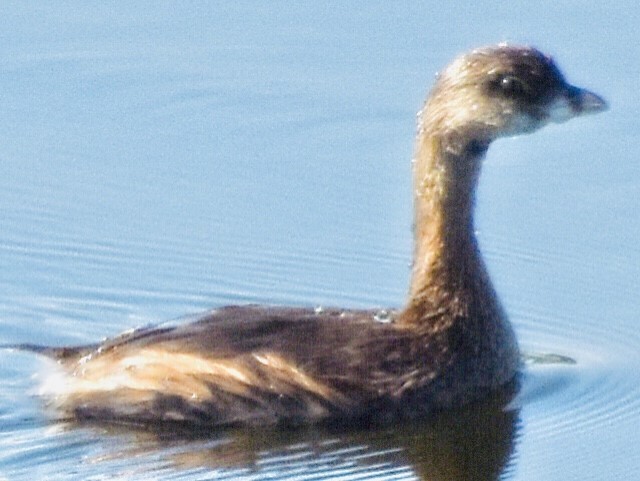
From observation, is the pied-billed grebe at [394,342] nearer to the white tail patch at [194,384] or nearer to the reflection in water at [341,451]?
the white tail patch at [194,384]

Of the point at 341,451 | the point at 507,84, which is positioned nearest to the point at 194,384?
the point at 341,451

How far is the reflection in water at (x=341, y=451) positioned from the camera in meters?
10.1

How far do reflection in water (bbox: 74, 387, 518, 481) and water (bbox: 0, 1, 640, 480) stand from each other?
17 millimetres

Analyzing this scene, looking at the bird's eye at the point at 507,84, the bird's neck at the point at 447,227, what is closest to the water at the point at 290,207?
the bird's neck at the point at 447,227

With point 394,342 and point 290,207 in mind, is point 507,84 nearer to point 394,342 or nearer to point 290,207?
point 394,342

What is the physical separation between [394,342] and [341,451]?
0.75 meters

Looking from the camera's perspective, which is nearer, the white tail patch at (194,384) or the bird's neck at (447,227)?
the white tail patch at (194,384)

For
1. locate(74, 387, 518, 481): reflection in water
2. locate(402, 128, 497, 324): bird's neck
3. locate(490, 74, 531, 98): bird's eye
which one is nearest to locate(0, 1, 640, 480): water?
locate(74, 387, 518, 481): reflection in water

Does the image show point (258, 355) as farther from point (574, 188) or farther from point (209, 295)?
point (574, 188)

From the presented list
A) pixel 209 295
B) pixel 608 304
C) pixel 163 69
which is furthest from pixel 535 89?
pixel 163 69

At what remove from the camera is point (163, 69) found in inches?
563

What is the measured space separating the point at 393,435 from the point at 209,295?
1835 mm

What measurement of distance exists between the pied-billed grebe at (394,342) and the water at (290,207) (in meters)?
0.16

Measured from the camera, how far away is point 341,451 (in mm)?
10344
